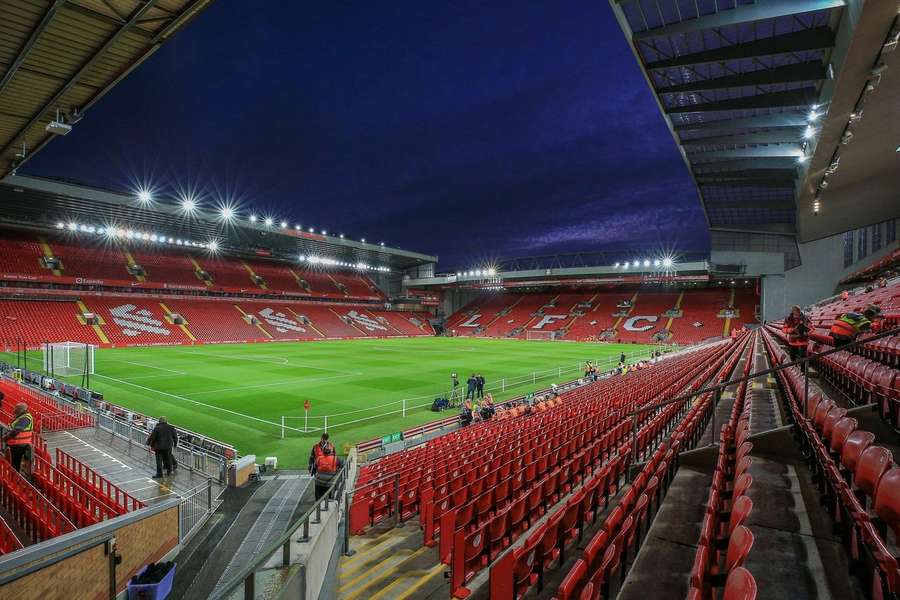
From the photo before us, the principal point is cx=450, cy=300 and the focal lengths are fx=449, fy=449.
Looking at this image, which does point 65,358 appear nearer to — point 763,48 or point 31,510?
point 31,510

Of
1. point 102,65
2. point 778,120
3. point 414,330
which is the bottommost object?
point 414,330

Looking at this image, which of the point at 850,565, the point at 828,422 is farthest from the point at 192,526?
the point at 828,422

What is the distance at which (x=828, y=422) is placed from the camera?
4590 millimetres

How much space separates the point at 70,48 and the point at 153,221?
142ft

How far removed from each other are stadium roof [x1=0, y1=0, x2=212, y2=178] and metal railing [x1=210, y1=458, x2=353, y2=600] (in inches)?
337

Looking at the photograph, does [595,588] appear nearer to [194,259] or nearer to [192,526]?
[192,526]

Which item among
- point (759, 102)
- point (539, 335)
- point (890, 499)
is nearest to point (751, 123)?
point (759, 102)

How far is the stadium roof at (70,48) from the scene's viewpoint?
7633mm

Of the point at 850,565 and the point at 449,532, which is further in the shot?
the point at 449,532

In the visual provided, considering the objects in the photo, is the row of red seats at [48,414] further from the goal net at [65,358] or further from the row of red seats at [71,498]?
the goal net at [65,358]

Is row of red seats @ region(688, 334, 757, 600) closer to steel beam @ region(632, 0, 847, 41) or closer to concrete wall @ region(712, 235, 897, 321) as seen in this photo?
steel beam @ region(632, 0, 847, 41)

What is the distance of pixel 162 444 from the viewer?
30.7ft

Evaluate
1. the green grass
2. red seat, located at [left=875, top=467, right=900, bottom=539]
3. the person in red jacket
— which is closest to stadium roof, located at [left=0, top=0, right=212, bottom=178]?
the green grass

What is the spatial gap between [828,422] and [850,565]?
2.00 metres
